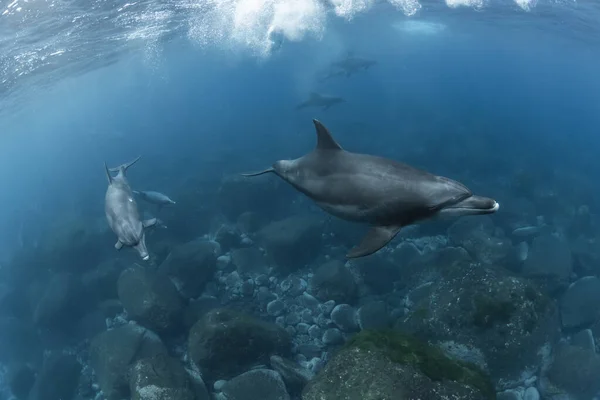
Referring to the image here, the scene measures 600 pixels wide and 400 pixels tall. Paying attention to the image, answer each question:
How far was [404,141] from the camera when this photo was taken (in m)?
25.9

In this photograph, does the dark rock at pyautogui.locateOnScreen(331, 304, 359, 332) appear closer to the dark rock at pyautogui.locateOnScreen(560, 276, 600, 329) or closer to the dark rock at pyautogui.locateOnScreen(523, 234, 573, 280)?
the dark rock at pyautogui.locateOnScreen(523, 234, 573, 280)

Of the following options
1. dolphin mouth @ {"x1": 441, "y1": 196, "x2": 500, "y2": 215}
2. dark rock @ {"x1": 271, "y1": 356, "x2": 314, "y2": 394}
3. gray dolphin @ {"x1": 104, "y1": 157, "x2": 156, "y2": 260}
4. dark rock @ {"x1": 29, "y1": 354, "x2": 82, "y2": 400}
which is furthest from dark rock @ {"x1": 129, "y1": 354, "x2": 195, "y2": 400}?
dolphin mouth @ {"x1": 441, "y1": 196, "x2": 500, "y2": 215}

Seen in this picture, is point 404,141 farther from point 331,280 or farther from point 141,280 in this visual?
point 141,280

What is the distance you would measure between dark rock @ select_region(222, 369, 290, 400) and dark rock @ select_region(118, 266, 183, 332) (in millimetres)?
3627

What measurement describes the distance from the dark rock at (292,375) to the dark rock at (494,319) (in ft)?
8.36

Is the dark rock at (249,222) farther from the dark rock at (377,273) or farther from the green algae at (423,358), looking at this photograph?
the green algae at (423,358)

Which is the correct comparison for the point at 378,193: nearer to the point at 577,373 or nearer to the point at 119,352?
the point at 577,373

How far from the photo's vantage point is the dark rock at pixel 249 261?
1342 centimetres

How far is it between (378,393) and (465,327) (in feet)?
12.1

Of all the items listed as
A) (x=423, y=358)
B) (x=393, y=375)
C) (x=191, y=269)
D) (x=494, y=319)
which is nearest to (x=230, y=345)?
(x=191, y=269)

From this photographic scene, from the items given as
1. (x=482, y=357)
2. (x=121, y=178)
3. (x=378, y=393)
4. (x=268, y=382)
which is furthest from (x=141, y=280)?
(x=482, y=357)

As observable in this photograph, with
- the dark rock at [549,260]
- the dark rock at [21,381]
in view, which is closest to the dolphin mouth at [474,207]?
the dark rock at [549,260]

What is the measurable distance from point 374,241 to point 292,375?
17.8ft

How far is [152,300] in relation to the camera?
37.5 feet
